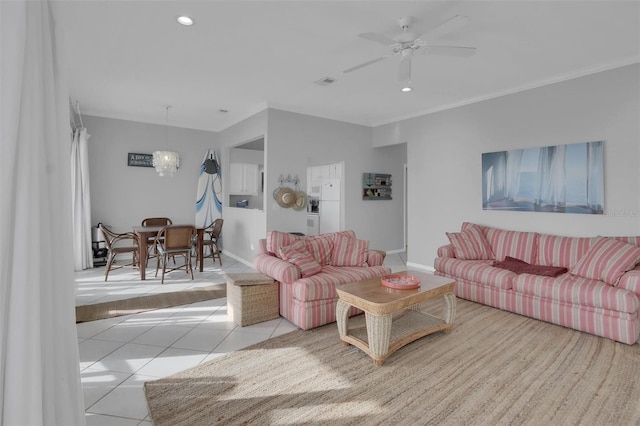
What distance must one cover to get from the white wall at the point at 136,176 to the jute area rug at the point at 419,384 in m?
4.97

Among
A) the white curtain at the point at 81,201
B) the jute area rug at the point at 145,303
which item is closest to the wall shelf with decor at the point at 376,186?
the jute area rug at the point at 145,303

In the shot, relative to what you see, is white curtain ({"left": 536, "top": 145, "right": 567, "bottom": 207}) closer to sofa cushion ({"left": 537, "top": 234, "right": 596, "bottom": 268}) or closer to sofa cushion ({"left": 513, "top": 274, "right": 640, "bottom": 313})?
sofa cushion ({"left": 537, "top": 234, "right": 596, "bottom": 268})

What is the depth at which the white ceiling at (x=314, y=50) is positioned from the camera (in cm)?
271

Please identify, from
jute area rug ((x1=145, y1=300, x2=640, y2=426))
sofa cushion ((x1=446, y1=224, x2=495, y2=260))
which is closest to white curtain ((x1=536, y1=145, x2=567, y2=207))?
sofa cushion ((x1=446, y1=224, x2=495, y2=260))

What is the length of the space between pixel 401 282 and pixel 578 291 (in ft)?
5.78

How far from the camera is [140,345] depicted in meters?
2.95

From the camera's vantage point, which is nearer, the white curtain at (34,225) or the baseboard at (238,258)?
the white curtain at (34,225)

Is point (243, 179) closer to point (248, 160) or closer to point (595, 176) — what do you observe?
point (248, 160)

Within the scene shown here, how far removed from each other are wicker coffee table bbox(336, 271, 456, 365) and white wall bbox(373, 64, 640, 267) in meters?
2.24

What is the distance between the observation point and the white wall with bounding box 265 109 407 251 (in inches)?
214

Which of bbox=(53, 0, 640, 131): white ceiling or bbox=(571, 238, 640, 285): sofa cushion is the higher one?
bbox=(53, 0, 640, 131): white ceiling

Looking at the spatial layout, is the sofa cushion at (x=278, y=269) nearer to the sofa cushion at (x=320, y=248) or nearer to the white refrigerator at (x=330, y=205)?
the sofa cushion at (x=320, y=248)

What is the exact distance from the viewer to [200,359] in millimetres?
2711

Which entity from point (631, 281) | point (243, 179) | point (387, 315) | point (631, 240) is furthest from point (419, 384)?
point (243, 179)
